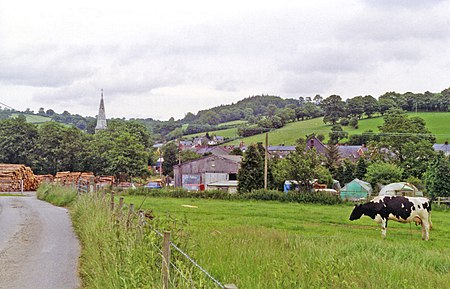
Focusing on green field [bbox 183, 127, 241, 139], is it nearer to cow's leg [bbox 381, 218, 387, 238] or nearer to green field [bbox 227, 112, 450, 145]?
green field [bbox 227, 112, 450, 145]

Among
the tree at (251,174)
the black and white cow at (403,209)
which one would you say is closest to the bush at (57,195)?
the black and white cow at (403,209)

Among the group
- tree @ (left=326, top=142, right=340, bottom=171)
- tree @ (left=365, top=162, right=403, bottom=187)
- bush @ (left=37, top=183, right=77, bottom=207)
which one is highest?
tree @ (left=326, top=142, right=340, bottom=171)

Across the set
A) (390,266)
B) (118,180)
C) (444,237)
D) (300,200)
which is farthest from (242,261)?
(118,180)

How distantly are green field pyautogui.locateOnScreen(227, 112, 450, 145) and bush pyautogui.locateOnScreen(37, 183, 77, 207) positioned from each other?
72.6m

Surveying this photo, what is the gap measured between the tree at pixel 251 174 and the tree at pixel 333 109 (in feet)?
243

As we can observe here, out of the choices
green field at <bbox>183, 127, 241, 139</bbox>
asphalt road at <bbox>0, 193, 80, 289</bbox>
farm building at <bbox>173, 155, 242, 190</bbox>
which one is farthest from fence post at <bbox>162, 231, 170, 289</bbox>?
green field at <bbox>183, 127, 241, 139</bbox>

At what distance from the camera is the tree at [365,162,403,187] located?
197 ft

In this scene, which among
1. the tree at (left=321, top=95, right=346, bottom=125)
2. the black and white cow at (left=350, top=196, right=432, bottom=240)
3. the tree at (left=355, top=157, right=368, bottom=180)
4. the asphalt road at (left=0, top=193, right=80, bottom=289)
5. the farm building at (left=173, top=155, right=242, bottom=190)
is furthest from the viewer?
the tree at (left=321, top=95, right=346, bottom=125)

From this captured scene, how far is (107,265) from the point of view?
335 inches

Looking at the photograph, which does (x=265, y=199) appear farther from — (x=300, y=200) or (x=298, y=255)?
(x=298, y=255)

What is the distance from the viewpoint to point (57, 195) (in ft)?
105

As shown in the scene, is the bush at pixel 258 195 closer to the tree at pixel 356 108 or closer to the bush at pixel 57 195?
the bush at pixel 57 195

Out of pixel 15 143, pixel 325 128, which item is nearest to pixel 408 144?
pixel 325 128

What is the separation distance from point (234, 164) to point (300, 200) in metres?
30.9
